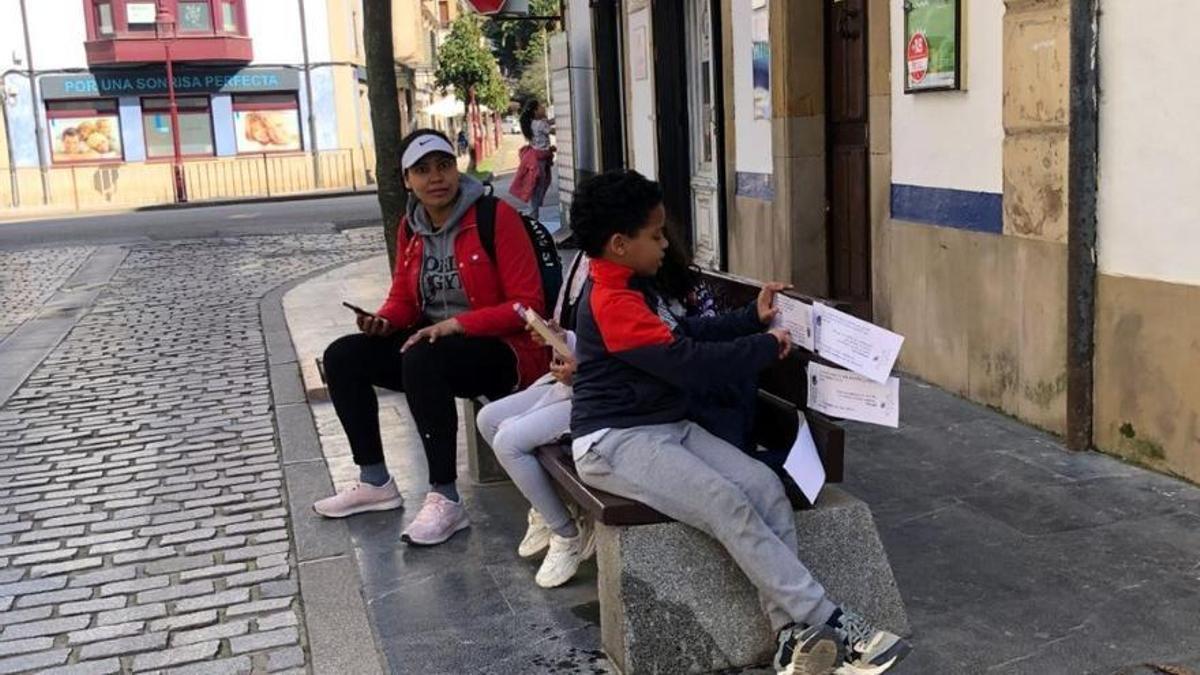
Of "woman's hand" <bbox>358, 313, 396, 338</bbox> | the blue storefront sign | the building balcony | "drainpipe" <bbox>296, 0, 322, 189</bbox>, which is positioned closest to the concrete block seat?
"woman's hand" <bbox>358, 313, 396, 338</bbox>

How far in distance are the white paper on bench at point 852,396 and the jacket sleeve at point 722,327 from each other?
0.22 meters

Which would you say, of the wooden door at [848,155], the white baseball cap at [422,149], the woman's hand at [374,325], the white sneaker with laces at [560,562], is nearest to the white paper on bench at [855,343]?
the white sneaker with laces at [560,562]

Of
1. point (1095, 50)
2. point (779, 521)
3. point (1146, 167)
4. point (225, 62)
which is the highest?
point (225, 62)

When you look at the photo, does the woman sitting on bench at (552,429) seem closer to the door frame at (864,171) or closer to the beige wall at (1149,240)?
the beige wall at (1149,240)

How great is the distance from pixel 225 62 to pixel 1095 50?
106ft

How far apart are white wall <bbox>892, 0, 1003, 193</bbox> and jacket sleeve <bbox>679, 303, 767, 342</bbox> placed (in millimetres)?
2635

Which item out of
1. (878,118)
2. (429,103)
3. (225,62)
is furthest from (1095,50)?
(429,103)

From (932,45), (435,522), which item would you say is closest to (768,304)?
(435,522)

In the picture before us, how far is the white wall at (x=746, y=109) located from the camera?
8555 mm

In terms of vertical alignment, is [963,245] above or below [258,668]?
above

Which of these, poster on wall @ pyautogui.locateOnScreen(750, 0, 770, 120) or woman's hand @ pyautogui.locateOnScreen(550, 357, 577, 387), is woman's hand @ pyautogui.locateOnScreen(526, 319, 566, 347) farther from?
poster on wall @ pyautogui.locateOnScreen(750, 0, 770, 120)

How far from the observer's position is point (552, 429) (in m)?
4.05

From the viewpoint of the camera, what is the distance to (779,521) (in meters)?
3.40

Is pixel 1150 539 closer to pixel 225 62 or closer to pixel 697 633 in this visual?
pixel 697 633
